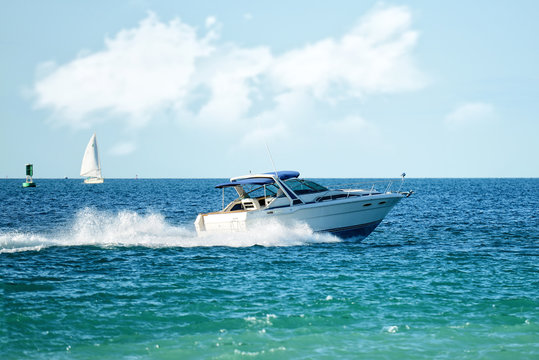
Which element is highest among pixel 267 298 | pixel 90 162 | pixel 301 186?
pixel 90 162

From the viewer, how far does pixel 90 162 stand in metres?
114

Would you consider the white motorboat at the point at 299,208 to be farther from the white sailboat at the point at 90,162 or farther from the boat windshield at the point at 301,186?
the white sailboat at the point at 90,162

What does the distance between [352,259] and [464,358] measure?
8.99 meters

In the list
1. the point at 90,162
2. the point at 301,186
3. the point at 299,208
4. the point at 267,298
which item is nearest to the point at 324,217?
the point at 299,208

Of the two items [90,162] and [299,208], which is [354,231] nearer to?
[299,208]

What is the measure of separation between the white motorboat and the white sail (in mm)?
97375

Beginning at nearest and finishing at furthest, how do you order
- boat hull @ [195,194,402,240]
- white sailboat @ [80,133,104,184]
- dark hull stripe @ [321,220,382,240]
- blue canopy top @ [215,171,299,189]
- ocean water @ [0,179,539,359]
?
ocean water @ [0,179,539,359], boat hull @ [195,194,402,240], blue canopy top @ [215,171,299,189], dark hull stripe @ [321,220,382,240], white sailboat @ [80,133,104,184]

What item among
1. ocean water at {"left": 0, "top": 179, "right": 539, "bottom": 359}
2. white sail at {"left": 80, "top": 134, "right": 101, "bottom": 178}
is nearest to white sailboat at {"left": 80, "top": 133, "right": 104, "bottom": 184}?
white sail at {"left": 80, "top": 134, "right": 101, "bottom": 178}

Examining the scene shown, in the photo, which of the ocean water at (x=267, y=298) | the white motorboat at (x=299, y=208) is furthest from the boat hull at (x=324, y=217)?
the ocean water at (x=267, y=298)

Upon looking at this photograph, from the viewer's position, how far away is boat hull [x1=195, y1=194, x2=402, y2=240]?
20.4 m

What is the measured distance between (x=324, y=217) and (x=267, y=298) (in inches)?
360

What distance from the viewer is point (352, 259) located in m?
17.5

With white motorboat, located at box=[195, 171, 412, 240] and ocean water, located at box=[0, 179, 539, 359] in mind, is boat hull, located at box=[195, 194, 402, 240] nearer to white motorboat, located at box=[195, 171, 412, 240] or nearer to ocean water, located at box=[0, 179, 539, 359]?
white motorboat, located at box=[195, 171, 412, 240]

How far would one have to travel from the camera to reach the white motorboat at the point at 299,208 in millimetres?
20438
